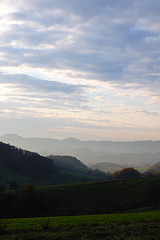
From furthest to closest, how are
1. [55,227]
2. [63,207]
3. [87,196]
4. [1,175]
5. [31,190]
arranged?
[1,175] < [87,196] < [31,190] < [63,207] < [55,227]

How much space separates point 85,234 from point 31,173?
184m

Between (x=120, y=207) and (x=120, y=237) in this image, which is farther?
(x=120, y=207)

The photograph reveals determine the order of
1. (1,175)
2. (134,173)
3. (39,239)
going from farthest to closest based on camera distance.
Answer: (134,173) < (1,175) < (39,239)

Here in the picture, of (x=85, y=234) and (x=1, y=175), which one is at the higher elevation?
(x=85, y=234)

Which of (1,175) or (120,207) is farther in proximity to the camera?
(1,175)

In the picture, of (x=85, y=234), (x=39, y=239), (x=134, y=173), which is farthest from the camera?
(x=134, y=173)

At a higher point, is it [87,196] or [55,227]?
[55,227]

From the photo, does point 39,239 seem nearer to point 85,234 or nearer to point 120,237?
point 85,234

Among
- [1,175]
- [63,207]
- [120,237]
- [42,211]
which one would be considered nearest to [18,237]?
[120,237]

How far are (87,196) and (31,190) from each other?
22.1m

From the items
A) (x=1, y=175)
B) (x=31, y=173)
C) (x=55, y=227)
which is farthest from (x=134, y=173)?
(x=55, y=227)

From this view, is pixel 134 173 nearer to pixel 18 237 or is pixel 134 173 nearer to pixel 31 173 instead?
pixel 31 173

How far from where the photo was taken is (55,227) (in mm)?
25656

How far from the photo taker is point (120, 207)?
227 ft
